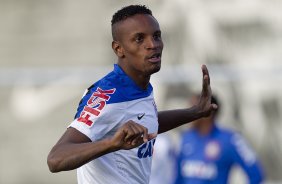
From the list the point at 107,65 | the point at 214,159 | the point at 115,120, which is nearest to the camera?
the point at 115,120

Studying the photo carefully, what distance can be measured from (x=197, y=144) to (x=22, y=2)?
5.45 metres

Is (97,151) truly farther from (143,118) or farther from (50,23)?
(50,23)

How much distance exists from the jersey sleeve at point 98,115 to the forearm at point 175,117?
1123 millimetres

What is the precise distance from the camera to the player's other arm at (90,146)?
13.2 feet

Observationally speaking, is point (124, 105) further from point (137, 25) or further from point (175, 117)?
point (175, 117)

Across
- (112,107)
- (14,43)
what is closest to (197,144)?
(112,107)

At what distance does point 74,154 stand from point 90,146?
91 mm

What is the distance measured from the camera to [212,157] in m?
8.84

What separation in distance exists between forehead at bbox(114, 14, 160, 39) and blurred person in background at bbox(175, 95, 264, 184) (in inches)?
155

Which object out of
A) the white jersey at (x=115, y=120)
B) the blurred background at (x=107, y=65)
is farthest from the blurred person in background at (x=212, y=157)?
the white jersey at (x=115, y=120)

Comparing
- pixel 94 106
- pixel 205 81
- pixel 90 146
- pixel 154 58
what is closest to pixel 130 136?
pixel 90 146

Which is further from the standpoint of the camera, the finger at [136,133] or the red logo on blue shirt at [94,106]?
the red logo on blue shirt at [94,106]

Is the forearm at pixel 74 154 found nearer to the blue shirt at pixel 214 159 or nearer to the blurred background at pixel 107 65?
the blue shirt at pixel 214 159

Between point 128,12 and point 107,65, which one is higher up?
point 128,12
